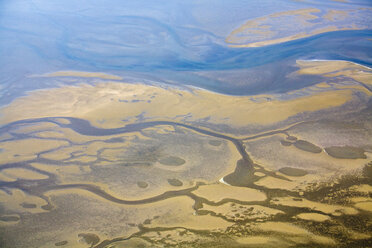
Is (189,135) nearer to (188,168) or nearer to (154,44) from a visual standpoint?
(188,168)

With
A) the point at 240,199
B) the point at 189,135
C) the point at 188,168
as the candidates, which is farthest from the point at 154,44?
the point at 240,199

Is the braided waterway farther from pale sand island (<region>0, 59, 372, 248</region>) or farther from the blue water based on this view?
the blue water

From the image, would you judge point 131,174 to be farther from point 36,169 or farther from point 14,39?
point 14,39

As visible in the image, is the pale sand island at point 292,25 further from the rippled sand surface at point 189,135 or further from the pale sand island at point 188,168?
the pale sand island at point 188,168

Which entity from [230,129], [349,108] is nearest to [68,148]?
[230,129]

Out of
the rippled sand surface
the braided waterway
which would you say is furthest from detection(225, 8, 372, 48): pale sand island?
the braided waterway
